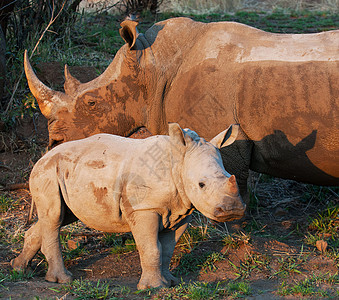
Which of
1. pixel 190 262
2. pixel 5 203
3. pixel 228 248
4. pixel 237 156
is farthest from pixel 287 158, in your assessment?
pixel 5 203

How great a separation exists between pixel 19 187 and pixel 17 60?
6.74ft

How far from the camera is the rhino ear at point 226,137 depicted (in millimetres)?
4160

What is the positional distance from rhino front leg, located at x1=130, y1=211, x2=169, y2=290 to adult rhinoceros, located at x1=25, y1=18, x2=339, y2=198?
147 cm

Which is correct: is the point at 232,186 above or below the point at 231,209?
above

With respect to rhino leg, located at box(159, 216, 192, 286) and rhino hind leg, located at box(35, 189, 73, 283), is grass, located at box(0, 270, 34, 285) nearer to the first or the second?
rhino hind leg, located at box(35, 189, 73, 283)

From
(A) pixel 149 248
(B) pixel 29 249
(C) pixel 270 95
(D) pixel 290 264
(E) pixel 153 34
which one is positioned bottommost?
(D) pixel 290 264

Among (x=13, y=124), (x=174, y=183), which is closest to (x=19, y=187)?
(x=13, y=124)

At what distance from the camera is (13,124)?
24.0 ft

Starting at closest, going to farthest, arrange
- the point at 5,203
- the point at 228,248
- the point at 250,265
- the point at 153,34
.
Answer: the point at 250,265 < the point at 228,248 < the point at 153,34 < the point at 5,203

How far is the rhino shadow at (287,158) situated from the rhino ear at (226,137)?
1006mm

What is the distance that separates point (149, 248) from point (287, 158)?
1788 mm

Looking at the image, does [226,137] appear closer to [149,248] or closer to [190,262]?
[149,248]

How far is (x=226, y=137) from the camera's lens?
422cm

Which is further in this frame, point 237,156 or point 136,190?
point 237,156
